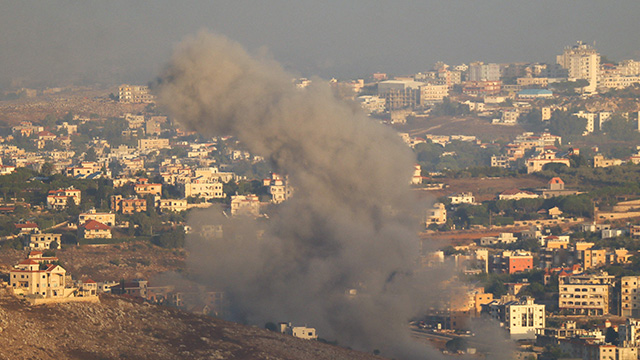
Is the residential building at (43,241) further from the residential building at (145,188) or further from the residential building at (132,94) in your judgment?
the residential building at (132,94)

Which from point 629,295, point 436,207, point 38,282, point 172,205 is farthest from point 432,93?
point 38,282

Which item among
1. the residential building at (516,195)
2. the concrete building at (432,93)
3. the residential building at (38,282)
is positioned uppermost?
the concrete building at (432,93)

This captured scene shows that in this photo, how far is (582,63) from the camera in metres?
152

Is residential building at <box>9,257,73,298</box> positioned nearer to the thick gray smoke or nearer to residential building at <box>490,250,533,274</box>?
the thick gray smoke

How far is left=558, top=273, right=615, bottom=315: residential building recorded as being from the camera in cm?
5388

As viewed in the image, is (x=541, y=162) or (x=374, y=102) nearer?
(x=541, y=162)

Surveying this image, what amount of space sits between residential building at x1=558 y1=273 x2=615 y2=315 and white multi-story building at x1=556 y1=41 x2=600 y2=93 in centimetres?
9189

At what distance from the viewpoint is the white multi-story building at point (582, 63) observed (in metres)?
150

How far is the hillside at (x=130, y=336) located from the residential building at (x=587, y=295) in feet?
42.5

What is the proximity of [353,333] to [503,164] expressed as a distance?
6708 centimetres

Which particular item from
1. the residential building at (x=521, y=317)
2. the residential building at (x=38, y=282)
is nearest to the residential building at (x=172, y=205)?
the residential building at (x=521, y=317)

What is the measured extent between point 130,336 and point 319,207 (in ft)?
31.1

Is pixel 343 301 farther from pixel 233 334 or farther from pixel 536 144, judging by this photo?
pixel 536 144

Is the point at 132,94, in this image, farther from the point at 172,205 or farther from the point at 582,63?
the point at 172,205
